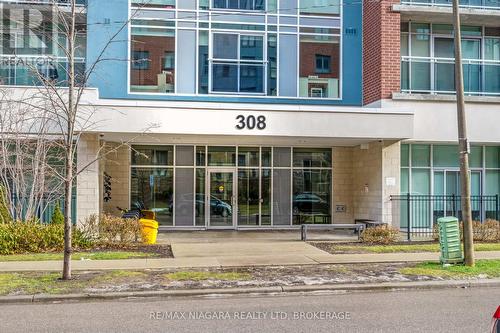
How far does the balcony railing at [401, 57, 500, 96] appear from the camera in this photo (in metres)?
17.9

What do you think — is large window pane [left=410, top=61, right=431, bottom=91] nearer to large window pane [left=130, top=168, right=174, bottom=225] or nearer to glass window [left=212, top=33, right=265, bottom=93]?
glass window [left=212, top=33, right=265, bottom=93]

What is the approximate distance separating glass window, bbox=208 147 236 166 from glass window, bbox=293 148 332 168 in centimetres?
235

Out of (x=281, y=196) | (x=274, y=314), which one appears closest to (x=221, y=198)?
(x=281, y=196)

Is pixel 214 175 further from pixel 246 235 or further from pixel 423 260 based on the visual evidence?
pixel 423 260

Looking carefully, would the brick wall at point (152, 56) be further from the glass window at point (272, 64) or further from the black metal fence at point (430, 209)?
the black metal fence at point (430, 209)

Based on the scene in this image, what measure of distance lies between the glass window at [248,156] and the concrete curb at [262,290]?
1045cm

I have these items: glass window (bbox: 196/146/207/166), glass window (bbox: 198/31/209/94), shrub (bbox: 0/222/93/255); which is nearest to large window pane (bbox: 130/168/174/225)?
glass window (bbox: 196/146/207/166)

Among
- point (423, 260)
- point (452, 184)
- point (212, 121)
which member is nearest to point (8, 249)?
point (212, 121)

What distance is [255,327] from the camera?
6879mm

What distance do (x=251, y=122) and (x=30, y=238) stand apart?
6.85 metres

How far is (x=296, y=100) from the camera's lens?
18.4 metres

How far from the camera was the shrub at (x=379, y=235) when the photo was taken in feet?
49.2

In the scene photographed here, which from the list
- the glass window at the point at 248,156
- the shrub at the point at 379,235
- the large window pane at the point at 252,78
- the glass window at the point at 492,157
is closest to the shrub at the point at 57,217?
the glass window at the point at 248,156

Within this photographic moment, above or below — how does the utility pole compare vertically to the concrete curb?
above
